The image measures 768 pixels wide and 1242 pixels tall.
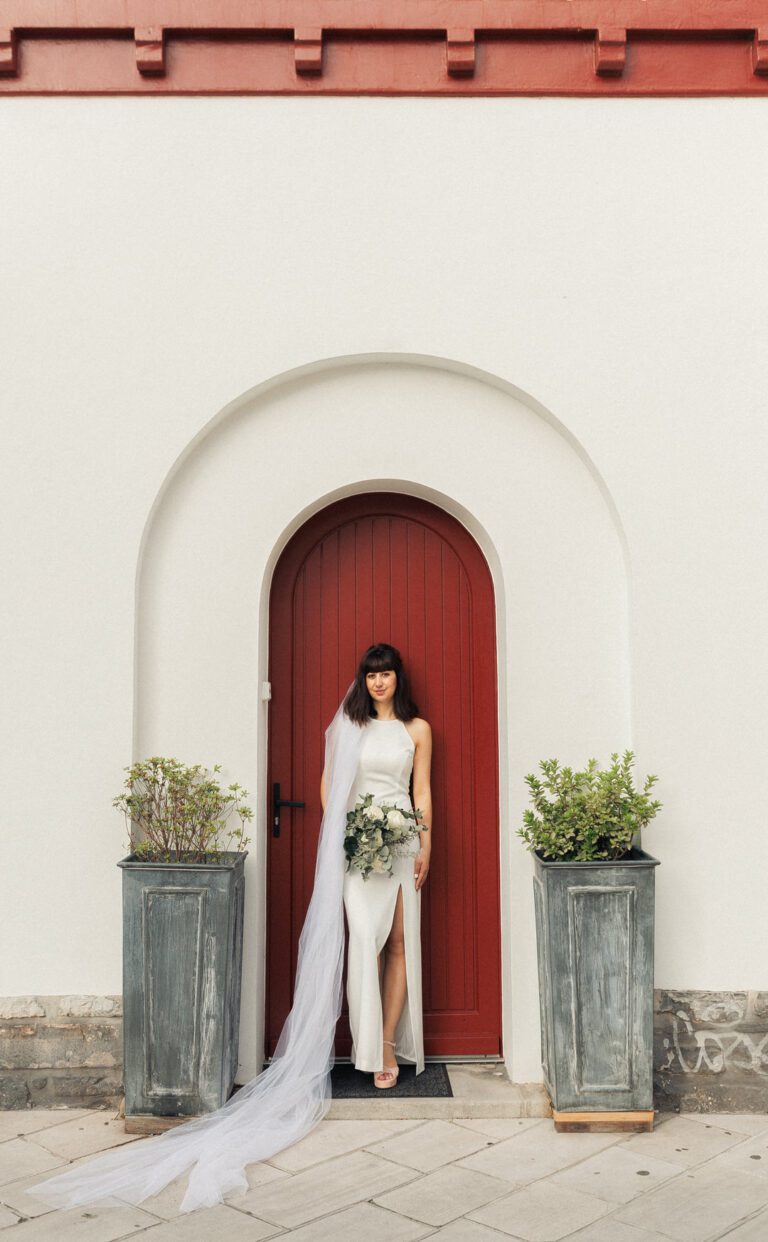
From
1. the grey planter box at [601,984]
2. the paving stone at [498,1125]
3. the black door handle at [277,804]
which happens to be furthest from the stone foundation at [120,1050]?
the black door handle at [277,804]

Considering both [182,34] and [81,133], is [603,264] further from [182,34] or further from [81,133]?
[81,133]

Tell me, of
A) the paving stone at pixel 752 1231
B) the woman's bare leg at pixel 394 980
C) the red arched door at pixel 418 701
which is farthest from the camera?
the red arched door at pixel 418 701

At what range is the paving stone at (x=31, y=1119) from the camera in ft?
12.9

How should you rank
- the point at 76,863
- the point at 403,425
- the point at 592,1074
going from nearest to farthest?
1. the point at 592,1074
2. the point at 76,863
3. the point at 403,425

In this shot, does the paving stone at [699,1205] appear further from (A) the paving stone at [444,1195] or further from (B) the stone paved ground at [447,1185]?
(A) the paving stone at [444,1195]

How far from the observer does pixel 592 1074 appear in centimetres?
389

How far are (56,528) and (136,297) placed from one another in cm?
117

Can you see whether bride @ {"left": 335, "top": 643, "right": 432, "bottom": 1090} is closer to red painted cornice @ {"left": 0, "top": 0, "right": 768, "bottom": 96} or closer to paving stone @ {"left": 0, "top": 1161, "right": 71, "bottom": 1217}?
paving stone @ {"left": 0, "top": 1161, "right": 71, "bottom": 1217}

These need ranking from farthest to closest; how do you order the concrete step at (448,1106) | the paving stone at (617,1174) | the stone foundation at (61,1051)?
the stone foundation at (61,1051)
the concrete step at (448,1106)
the paving stone at (617,1174)

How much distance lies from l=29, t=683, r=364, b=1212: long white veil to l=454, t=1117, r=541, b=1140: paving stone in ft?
2.04

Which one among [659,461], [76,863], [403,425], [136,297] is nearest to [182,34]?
[136,297]

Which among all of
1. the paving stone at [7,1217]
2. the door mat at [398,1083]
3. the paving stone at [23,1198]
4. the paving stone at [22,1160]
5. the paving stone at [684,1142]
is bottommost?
the paving stone at [684,1142]

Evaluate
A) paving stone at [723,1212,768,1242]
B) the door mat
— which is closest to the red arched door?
the door mat

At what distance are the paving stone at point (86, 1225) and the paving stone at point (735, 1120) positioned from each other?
91.5 inches
